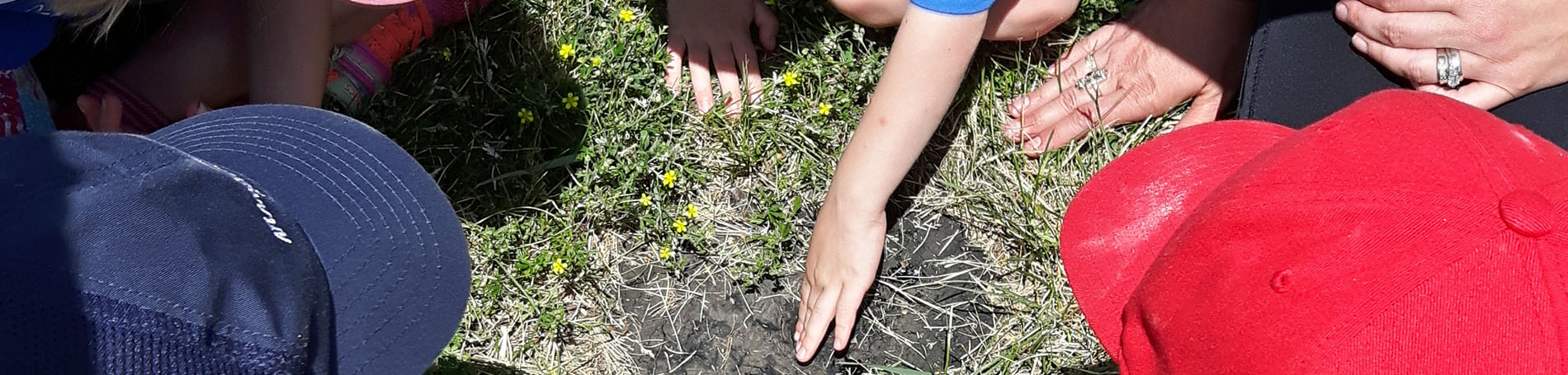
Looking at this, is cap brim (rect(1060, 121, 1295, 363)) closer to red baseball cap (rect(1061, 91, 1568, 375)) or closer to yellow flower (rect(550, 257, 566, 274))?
red baseball cap (rect(1061, 91, 1568, 375))

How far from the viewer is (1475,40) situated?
154 centimetres

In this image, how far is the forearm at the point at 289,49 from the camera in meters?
1.67

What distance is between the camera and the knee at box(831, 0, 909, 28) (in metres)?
1.98

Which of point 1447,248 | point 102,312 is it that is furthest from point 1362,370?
point 102,312

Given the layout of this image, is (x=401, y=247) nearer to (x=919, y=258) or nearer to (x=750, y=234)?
(x=750, y=234)

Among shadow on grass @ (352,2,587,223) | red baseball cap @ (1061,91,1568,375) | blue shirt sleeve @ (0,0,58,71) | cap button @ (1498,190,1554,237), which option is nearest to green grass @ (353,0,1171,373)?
shadow on grass @ (352,2,587,223)

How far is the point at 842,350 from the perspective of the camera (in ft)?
6.47

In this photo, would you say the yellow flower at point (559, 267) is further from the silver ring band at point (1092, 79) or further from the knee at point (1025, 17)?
the silver ring band at point (1092, 79)

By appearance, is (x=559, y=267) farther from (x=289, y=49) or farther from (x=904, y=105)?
(x=904, y=105)

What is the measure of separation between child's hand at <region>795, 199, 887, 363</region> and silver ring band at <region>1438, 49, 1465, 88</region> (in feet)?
Result: 2.98

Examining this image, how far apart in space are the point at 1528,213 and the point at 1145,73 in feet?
3.56

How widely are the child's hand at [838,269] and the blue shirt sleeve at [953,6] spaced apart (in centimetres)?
40

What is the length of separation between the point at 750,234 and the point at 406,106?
0.74 m

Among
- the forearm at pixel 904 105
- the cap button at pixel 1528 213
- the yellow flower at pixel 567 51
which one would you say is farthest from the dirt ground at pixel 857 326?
the cap button at pixel 1528 213
